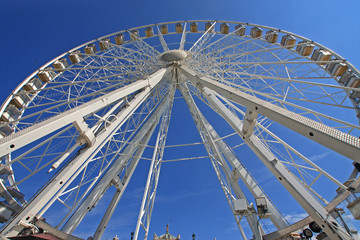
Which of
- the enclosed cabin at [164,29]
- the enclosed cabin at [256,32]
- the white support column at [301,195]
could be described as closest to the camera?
the white support column at [301,195]

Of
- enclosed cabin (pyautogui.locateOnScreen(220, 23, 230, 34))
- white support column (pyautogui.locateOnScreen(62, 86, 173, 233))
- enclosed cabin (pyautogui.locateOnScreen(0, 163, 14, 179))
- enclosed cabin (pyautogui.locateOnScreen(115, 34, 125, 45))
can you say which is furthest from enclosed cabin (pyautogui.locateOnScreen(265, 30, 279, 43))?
enclosed cabin (pyautogui.locateOnScreen(0, 163, 14, 179))

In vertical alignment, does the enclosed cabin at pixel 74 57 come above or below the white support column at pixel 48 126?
above

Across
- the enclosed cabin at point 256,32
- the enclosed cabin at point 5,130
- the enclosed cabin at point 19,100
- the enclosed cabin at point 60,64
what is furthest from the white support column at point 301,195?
the enclosed cabin at point 60,64

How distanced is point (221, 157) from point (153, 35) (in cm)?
1262

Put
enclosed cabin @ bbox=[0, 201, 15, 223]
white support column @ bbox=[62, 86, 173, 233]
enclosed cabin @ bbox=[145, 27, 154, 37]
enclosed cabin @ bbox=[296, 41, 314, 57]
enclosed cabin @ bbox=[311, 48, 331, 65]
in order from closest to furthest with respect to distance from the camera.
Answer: white support column @ bbox=[62, 86, 173, 233] < enclosed cabin @ bbox=[0, 201, 15, 223] < enclosed cabin @ bbox=[311, 48, 331, 65] < enclosed cabin @ bbox=[296, 41, 314, 57] < enclosed cabin @ bbox=[145, 27, 154, 37]

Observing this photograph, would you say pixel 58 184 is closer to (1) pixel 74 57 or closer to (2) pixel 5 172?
(2) pixel 5 172

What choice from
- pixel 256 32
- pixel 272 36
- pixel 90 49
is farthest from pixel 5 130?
pixel 272 36

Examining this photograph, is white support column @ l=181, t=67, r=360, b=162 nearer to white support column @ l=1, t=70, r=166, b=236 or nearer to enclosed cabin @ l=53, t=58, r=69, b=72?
white support column @ l=1, t=70, r=166, b=236

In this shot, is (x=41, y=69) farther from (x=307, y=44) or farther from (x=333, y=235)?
(x=307, y=44)

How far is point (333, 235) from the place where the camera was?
14.1 feet

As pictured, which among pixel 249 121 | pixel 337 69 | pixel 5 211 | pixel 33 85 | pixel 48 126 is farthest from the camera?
pixel 33 85

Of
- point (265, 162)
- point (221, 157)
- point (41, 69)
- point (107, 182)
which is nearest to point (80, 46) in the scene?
point (41, 69)

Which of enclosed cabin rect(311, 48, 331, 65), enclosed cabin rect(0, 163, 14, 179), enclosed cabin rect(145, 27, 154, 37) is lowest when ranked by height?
enclosed cabin rect(0, 163, 14, 179)

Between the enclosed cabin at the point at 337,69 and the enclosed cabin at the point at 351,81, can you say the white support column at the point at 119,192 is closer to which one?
the enclosed cabin at the point at 351,81
